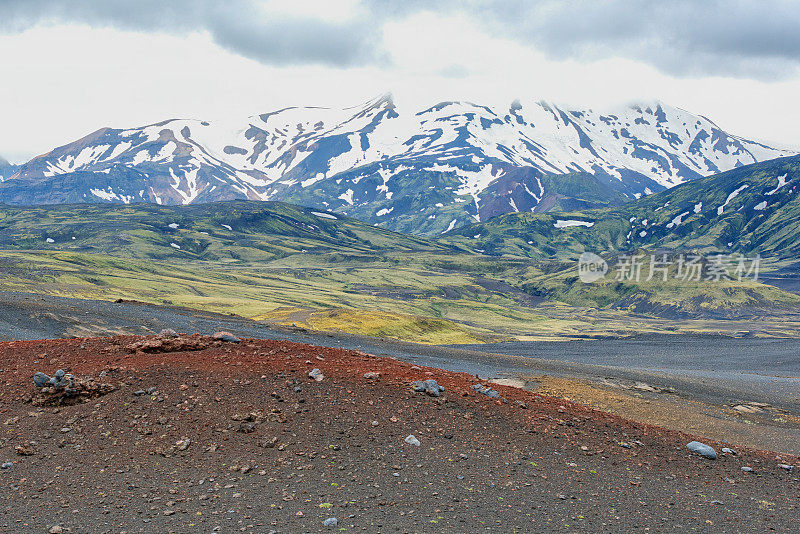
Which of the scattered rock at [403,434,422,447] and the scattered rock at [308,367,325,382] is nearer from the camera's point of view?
the scattered rock at [403,434,422,447]

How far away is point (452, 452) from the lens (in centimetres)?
1762

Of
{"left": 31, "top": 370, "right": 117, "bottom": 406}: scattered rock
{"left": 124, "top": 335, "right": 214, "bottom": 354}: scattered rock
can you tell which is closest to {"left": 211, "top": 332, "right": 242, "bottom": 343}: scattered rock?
{"left": 124, "top": 335, "right": 214, "bottom": 354}: scattered rock

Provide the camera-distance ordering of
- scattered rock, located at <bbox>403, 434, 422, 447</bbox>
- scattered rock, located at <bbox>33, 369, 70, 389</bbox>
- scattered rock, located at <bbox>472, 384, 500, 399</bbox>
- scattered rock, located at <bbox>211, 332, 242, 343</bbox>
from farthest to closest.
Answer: scattered rock, located at <bbox>211, 332, 242, 343</bbox> < scattered rock, located at <bbox>472, 384, 500, 399</bbox> < scattered rock, located at <bbox>33, 369, 70, 389</bbox> < scattered rock, located at <bbox>403, 434, 422, 447</bbox>

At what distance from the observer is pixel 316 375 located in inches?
828

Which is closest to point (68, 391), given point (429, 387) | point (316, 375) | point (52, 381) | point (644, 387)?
point (52, 381)

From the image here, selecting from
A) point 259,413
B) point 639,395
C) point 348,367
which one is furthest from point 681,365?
point 259,413

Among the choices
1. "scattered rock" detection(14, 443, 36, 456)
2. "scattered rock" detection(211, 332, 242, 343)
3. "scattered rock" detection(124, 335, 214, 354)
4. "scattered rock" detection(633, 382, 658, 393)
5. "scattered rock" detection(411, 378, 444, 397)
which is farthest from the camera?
"scattered rock" detection(633, 382, 658, 393)

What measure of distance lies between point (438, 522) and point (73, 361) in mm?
15685

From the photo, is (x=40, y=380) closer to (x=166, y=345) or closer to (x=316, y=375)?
(x=166, y=345)

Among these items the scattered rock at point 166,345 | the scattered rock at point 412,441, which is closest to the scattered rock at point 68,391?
the scattered rock at point 166,345

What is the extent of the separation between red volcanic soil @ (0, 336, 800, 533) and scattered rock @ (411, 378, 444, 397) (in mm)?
372

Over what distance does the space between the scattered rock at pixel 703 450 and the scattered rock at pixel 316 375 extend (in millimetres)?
12798

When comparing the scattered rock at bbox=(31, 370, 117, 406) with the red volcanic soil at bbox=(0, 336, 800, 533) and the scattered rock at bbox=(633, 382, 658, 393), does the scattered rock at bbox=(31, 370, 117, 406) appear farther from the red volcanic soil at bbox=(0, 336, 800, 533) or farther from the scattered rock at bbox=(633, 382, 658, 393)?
the scattered rock at bbox=(633, 382, 658, 393)

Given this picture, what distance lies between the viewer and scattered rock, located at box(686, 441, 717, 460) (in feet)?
A: 64.4
